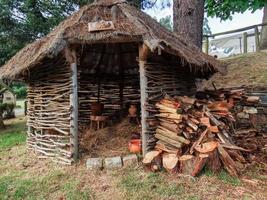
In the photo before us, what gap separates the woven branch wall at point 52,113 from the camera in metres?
6.54

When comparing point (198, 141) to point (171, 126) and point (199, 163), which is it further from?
point (171, 126)

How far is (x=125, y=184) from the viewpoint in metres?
5.30

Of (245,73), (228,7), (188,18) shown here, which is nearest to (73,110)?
(188,18)

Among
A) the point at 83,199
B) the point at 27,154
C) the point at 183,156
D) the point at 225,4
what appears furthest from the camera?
the point at 225,4

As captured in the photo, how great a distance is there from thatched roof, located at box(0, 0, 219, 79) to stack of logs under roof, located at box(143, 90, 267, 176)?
943 mm

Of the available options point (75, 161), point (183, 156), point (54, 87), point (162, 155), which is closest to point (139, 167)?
point (162, 155)

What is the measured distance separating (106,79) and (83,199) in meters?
5.12

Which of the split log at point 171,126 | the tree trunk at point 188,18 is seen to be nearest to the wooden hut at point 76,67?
the split log at point 171,126

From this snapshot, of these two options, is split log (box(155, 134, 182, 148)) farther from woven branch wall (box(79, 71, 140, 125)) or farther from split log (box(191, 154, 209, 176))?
woven branch wall (box(79, 71, 140, 125))

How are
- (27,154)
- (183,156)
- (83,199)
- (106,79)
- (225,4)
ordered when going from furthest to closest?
(225,4), (106,79), (27,154), (183,156), (83,199)

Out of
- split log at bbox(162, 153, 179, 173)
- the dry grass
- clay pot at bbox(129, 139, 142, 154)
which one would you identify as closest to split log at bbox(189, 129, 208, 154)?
split log at bbox(162, 153, 179, 173)

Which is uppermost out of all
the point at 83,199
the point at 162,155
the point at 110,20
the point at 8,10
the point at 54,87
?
the point at 8,10

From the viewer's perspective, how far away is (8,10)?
37.8 feet

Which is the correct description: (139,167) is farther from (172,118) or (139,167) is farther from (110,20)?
(110,20)
